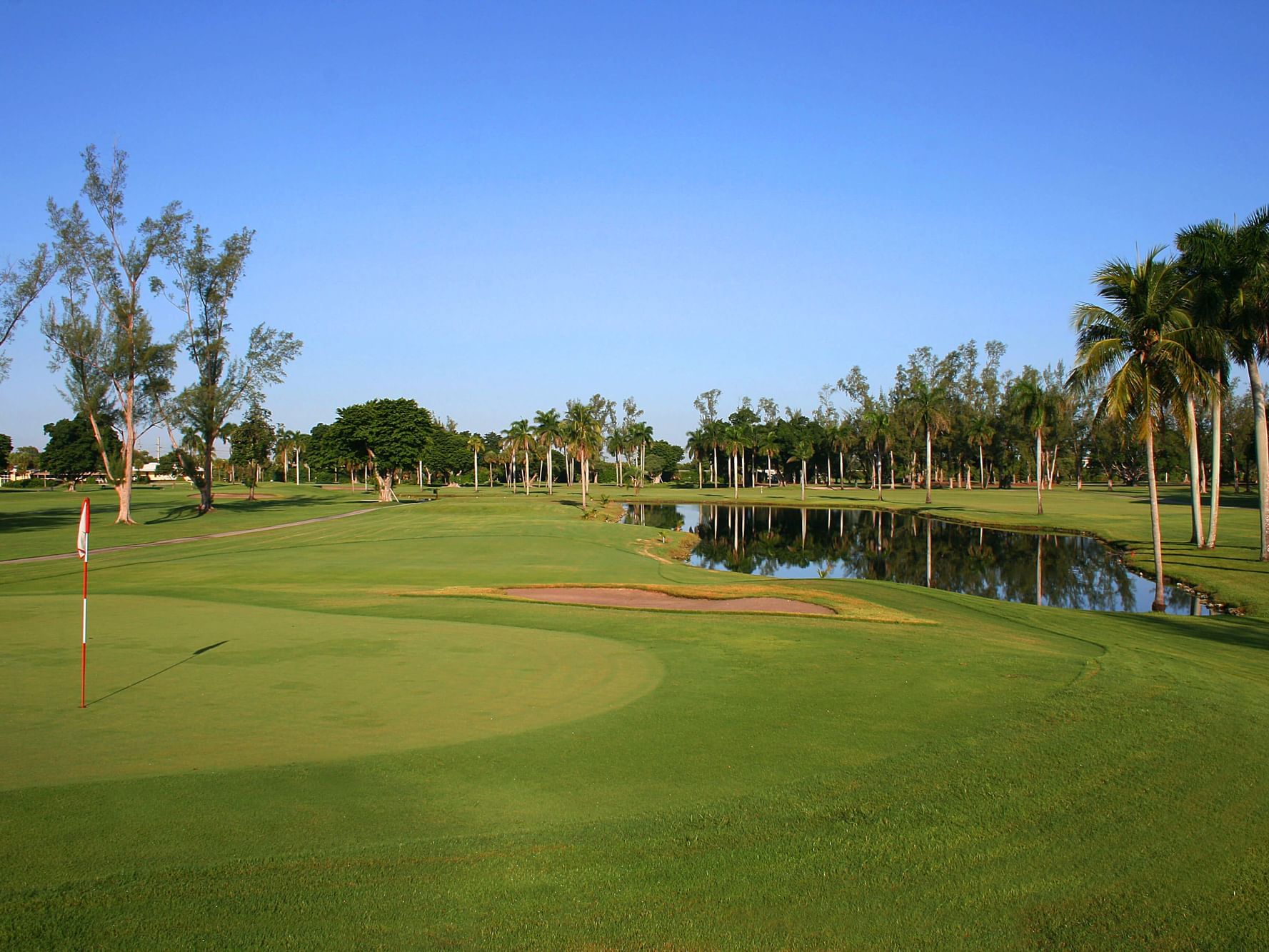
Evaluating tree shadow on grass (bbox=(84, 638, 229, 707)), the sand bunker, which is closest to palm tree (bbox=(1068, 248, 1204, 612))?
the sand bunker

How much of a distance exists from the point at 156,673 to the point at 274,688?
227 cm

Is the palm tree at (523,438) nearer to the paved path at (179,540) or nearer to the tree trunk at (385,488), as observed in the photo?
the tree trunk at (385,488)

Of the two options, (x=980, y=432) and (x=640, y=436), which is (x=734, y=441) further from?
(x=980, y=432)

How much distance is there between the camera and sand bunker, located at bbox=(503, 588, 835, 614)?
21984 mm

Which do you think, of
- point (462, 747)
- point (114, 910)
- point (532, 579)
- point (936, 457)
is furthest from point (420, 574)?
point (936, 457)

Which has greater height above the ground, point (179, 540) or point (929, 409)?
point (929, 409)

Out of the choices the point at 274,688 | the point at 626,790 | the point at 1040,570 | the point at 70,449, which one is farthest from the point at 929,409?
the point at 70,449

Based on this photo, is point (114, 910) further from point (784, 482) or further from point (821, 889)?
point (784, 482)

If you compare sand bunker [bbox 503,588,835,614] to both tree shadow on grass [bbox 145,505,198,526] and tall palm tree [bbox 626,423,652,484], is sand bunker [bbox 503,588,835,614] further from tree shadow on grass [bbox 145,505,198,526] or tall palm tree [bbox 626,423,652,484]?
tall palm tree [bbox 626,423,652,484]

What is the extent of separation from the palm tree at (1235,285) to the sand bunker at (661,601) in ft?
67.4

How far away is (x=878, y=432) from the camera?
11738 cm

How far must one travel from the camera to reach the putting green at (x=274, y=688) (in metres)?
9.30

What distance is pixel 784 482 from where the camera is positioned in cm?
15800

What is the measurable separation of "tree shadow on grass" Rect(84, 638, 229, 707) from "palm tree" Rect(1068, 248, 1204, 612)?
85.4ft
